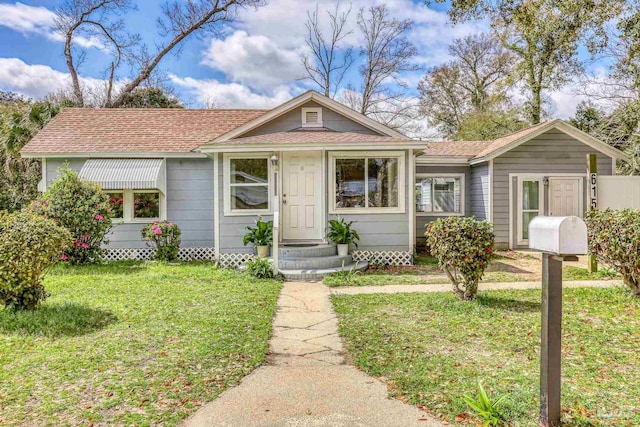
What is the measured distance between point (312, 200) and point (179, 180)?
3885 mm

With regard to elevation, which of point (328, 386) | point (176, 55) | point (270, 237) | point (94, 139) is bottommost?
point (328, 386)

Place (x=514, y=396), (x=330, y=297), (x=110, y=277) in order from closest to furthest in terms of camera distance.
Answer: (x=514, y=396) → (x=330, y=297) → (x=110, y=277)

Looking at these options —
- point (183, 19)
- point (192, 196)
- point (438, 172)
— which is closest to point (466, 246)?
point (192, 196)

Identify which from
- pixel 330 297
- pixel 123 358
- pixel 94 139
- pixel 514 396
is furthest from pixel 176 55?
pixel 514 396

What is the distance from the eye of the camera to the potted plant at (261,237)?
956 centimetres

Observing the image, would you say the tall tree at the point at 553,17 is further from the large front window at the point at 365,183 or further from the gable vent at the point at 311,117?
the gable vent at the point at 311,117

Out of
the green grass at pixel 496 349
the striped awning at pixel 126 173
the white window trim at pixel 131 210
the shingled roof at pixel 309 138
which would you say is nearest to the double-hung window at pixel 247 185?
the shingled roof at pixel 309 138

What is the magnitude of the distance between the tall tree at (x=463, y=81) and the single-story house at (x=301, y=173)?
13.1 meters

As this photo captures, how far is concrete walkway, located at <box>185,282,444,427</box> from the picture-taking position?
290 cm

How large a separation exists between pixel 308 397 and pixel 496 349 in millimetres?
2189

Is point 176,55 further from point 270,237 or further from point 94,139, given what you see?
point 270,237

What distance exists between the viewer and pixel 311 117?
11039 mm

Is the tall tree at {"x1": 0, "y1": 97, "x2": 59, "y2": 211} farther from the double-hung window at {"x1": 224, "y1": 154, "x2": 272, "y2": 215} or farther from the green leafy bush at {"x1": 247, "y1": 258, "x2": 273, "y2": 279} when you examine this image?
the green leafy bush at {"x1": 247, "y1": 258, "x2": 273, "y2": 279}

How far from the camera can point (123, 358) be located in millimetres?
4023
